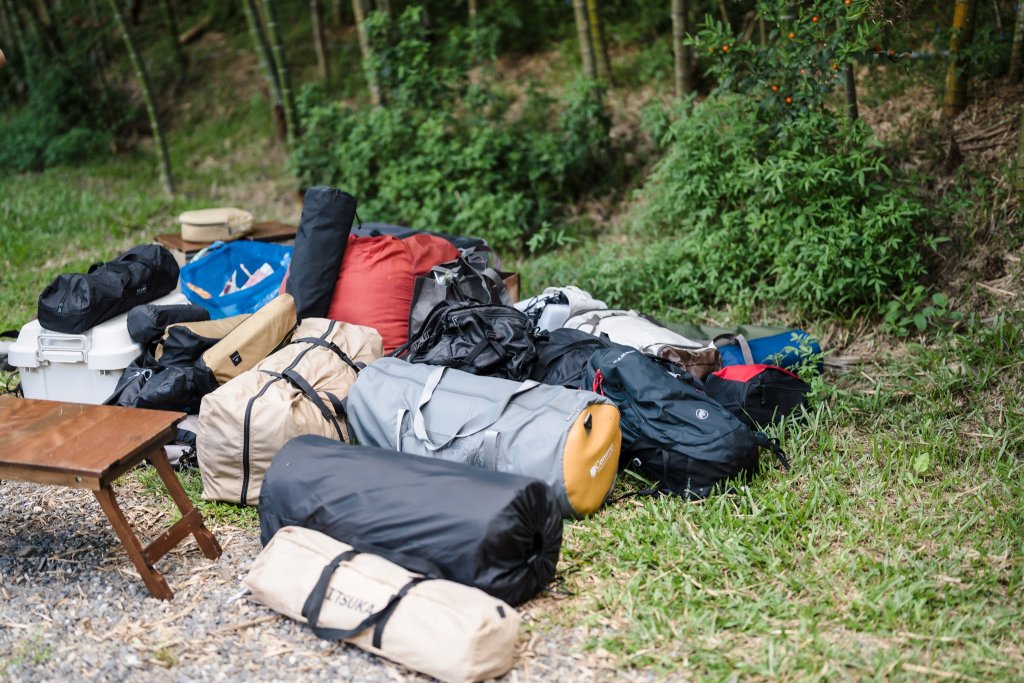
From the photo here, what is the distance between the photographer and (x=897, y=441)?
3744 mm

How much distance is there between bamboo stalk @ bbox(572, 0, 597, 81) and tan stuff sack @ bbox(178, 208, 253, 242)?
2787mm

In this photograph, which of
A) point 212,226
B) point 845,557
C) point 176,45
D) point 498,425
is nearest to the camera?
point 845,557

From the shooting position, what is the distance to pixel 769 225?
16.0ft

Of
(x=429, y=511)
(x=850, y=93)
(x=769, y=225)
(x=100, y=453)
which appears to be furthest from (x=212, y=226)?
(x=850, y=93)

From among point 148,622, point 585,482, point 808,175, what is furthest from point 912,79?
point 148,622

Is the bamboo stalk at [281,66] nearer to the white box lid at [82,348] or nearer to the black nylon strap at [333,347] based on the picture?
the white box lid at [82,348]

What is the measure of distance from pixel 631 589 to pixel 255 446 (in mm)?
1515

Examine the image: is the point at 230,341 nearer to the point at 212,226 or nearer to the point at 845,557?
the point at 212,226

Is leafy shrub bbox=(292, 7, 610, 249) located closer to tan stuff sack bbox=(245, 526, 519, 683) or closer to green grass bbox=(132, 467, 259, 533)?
green grass bbox=(132, 467, 259, 533)

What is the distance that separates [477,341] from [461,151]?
2868 mm

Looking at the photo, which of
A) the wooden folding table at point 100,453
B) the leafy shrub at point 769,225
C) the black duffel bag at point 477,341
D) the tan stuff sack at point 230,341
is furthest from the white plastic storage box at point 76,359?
the leafy shrub at point 769,225

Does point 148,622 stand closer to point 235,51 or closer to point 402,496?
point 402,496

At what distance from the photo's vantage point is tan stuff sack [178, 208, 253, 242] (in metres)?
5.18

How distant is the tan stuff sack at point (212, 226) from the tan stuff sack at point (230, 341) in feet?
4.23
